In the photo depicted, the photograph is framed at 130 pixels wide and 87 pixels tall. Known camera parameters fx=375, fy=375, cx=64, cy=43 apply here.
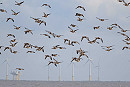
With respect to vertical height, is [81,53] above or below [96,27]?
below

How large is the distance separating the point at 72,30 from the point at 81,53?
543 centimetres

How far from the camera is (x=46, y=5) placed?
75.8m

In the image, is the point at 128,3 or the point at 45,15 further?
the point at 45,15

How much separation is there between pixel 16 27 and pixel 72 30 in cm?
1202

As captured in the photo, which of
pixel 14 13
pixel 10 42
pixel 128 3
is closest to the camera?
pixel 128 3

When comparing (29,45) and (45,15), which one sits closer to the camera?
(45,15)

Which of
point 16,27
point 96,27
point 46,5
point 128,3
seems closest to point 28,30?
point 16,27

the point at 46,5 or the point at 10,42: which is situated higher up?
the point at 46,5

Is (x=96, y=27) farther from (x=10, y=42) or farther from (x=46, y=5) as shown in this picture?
(x=10, y=42)

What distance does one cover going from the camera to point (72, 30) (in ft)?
266

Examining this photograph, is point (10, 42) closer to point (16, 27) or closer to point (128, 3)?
point (16, 27)

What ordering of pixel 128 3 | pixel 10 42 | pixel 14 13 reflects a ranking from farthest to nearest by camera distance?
1. pixel 10 42
2. pixel 14 13
3. pixel 128 3

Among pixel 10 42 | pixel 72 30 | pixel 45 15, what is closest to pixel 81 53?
pixel 72 30

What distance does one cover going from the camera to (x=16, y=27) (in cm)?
7994
